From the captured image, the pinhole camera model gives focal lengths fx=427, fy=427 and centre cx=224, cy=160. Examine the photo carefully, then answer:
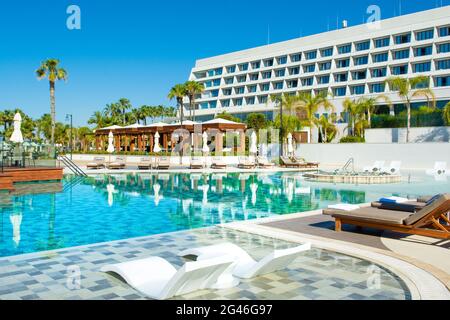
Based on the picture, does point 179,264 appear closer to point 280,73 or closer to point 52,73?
point 52,73

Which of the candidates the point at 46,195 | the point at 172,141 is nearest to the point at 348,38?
the point at 172,141

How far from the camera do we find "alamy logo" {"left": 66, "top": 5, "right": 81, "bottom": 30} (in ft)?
40.7

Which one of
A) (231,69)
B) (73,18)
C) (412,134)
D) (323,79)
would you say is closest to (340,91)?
(323,79)

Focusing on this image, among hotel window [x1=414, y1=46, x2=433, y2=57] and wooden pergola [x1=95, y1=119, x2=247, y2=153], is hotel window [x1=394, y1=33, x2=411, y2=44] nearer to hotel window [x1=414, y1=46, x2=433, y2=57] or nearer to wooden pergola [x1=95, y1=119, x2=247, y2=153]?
hotel window [x1=414, y1=46, x2=433, y2=57]

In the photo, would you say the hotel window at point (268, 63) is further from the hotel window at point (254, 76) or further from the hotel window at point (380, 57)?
the hotel window at point (380, 57)

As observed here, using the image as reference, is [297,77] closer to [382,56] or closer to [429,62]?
[382,56]

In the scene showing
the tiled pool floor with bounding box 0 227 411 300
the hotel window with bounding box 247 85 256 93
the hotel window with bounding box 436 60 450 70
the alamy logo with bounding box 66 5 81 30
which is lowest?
the tiled pool floor with bounding box 0 227 411 300

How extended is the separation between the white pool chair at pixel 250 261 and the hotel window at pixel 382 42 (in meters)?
53.6

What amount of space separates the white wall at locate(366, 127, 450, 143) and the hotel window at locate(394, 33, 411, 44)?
16.6m

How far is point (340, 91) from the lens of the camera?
57594 millimetres

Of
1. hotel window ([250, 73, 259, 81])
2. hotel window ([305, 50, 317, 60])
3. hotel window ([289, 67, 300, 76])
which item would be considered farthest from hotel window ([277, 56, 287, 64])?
hotel window ([250, 73, 259, 81])

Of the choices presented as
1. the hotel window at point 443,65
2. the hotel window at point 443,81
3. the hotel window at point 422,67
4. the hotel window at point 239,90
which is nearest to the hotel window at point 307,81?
the hotel window at point 239,90

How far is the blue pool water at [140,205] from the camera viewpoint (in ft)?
29.8

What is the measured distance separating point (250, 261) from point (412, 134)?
3790cm
